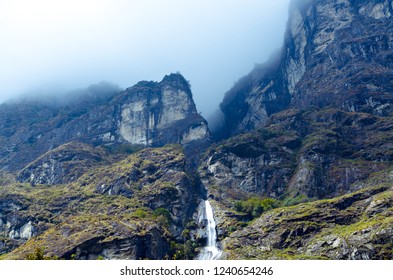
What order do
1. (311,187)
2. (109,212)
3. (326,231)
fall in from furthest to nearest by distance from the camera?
(311,187) → (109,212) → (326,231)

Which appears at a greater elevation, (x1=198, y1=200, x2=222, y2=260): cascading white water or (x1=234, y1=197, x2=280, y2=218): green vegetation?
(x1=234, y1=197, x2=280, y2=218): green vegetation

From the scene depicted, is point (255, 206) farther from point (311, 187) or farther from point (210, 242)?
point (311, 187)

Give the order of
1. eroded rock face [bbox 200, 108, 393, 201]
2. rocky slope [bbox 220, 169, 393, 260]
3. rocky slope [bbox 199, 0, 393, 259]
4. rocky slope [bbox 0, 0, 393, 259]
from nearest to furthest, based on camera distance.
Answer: rocky slope [bbox 220, 169, 393, 260] < rocky slope [bbox 199, 0, 393, 259] < rocky slope [bbox 0, 0, 393, 259] < eroded rock face [bbox 200, 108, 393, 201]

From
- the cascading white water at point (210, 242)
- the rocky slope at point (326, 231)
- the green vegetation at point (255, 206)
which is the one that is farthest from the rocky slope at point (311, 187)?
the cascading white water at point (210, 242)

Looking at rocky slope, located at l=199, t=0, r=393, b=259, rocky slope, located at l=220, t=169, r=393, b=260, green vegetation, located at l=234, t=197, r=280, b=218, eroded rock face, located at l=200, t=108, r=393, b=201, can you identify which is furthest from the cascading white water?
eroded rock face, located at l=200, t=108, r=393, b=201

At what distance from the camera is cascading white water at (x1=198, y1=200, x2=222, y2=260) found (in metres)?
123

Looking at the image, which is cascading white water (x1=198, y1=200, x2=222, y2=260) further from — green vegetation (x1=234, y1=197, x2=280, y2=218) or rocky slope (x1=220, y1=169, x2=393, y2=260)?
green vegetation (x1=234, y1=197, x2=280, y2=218)

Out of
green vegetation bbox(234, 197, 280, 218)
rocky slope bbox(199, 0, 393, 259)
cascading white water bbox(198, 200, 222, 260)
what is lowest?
cascading white water bbox(198, 200, 222, 260)

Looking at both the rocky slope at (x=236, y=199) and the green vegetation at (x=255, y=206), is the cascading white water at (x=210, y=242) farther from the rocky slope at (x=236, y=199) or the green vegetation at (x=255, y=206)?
the green vegetation at (x=255, y=206)

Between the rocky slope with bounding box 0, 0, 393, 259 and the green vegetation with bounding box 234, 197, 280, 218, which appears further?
the green vegetation with bounding box 234, 197, 280, 218

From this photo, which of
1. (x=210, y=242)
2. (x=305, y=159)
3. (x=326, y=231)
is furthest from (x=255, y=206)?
(x=305, y=159)

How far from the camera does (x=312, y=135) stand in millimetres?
187500

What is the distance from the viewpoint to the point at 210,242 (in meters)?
134

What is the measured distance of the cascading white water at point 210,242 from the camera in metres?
123
